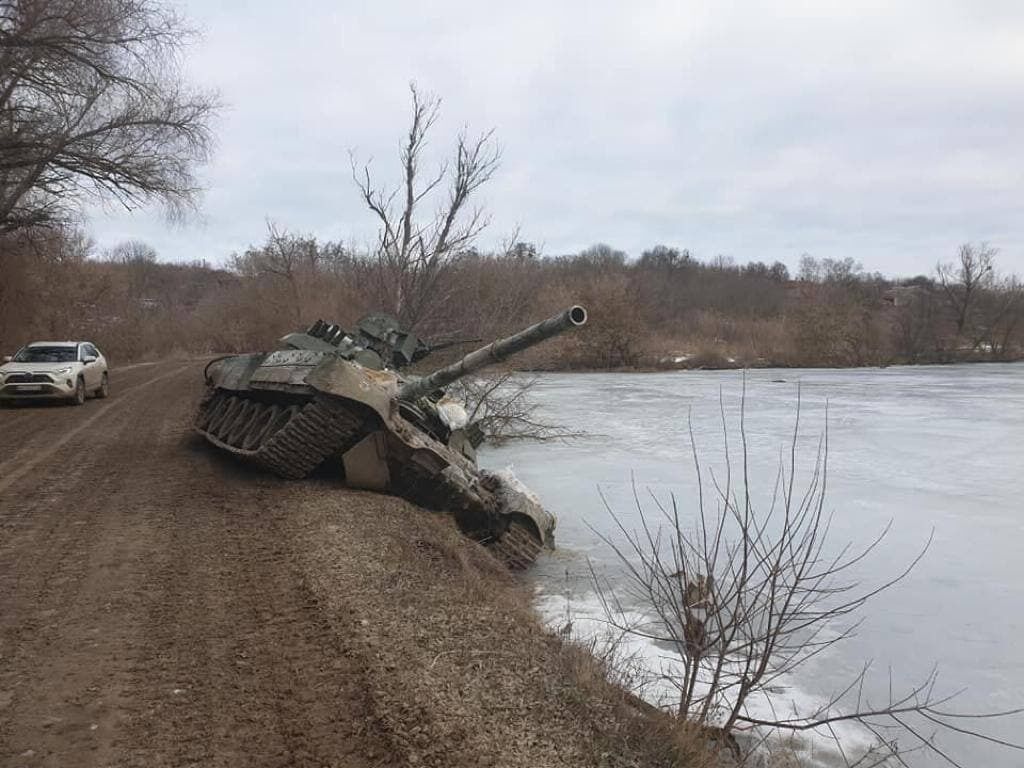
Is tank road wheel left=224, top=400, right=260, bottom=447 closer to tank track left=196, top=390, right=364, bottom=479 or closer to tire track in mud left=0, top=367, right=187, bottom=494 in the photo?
tank track left=196, top=390, right=364, bottom=479

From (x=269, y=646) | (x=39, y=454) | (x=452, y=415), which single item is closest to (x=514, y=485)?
(x=452, y=415)

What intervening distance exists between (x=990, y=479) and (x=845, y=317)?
37.4m

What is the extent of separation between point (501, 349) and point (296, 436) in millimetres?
2280

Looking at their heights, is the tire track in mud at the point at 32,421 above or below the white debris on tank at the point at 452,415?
below

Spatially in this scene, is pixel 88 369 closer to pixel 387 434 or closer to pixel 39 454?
pixel 39 454

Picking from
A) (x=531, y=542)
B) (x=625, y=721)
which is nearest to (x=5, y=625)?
(x=625, y=721)

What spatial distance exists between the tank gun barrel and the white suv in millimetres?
9650

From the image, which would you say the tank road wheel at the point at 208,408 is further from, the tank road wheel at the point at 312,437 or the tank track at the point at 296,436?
the tank road wheel at the point at 312,437

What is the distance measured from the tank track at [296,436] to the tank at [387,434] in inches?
0.4

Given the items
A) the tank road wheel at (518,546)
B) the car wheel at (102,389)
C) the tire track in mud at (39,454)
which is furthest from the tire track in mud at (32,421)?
the tank road wheel at (518,546)

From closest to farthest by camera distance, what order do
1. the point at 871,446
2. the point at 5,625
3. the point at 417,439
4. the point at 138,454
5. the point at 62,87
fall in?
1. the point at 5,625
2. the point at 417,439
3. the point at 138,454
4. the point at 62,87
5. the point at 871,446

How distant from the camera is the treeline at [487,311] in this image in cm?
1877

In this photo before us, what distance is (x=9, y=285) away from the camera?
2528cm

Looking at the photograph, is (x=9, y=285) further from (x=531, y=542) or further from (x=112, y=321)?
(x=531, y=542)
